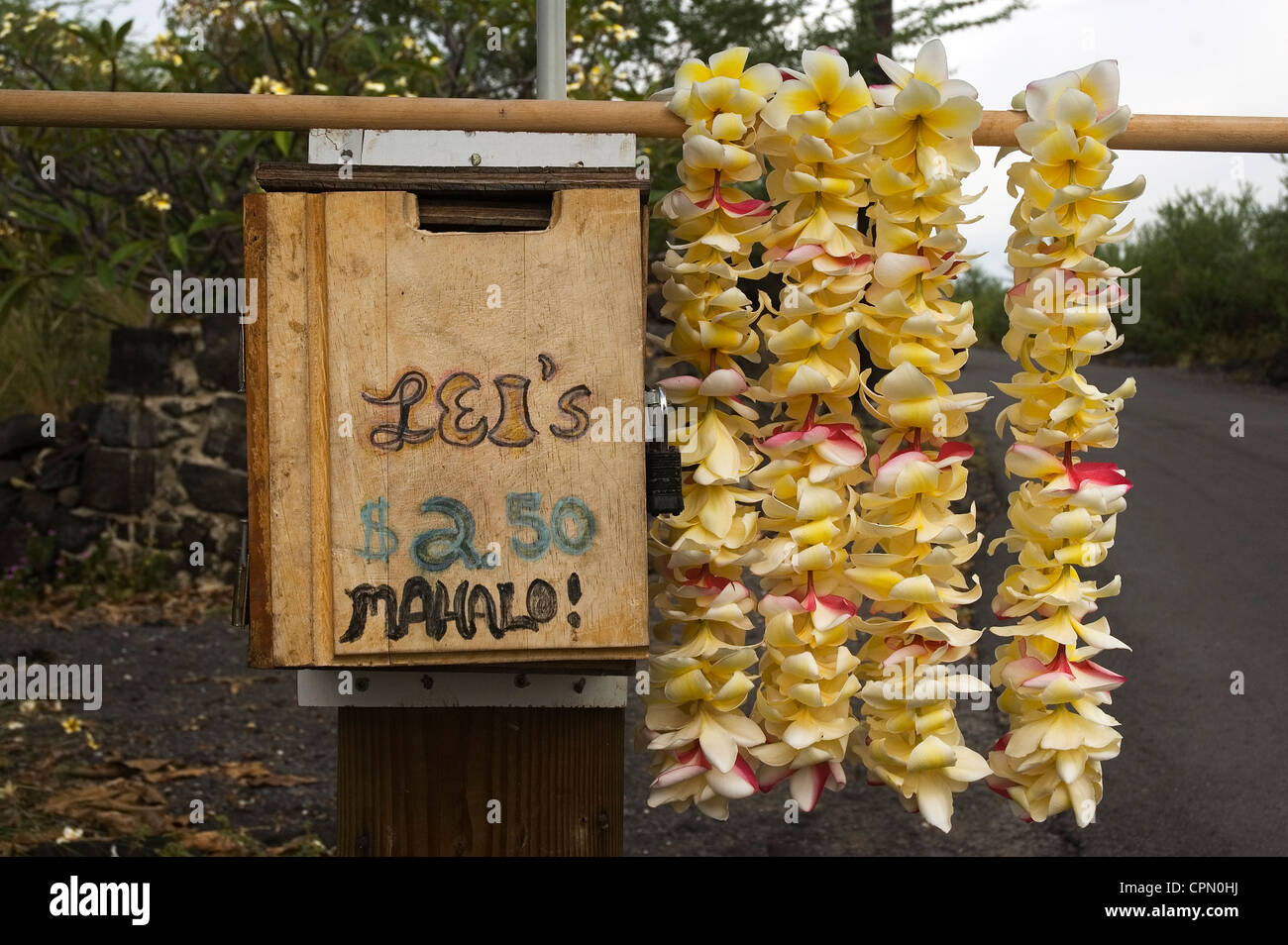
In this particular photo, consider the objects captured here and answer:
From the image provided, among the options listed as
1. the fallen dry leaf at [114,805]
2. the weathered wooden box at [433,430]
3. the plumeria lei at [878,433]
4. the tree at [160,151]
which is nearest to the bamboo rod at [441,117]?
the plumeria lei at [878,433]

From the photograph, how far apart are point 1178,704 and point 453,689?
9.88 feet

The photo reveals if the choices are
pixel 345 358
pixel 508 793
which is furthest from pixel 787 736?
pixel 345 358

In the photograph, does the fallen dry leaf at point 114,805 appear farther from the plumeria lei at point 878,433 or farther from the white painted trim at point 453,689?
the plumeria lei at point 878,433

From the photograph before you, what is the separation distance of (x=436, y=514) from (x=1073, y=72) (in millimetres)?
826

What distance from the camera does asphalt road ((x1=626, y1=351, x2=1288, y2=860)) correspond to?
3.38 metres

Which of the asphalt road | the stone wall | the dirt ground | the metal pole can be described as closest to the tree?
the stone wall

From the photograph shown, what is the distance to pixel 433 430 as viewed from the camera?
4.09 feet

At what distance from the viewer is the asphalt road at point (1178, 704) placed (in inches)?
133

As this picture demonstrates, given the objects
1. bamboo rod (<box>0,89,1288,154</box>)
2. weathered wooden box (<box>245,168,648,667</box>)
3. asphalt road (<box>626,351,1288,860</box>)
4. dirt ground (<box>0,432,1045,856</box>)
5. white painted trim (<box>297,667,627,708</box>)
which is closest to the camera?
weathered wooden box (<box>245,168,648,667</box>)

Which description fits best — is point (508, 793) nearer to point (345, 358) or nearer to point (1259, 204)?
point (345, 358)

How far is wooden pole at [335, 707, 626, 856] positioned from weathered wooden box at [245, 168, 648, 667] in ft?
1.05

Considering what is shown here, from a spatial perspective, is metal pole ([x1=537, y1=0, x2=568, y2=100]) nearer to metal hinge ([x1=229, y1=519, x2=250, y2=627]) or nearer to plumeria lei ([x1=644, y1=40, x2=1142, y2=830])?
plumeria lei ([x1=644, y1=40, x2=1142, y2=830])

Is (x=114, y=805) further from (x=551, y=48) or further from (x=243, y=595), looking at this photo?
(x=551, y=48)

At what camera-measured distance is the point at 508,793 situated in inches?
61.4
